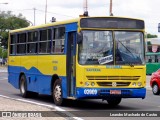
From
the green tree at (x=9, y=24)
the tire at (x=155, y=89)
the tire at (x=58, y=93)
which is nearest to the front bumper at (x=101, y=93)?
the tire at (x=58, y=93)

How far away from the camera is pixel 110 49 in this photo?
53.6 feet

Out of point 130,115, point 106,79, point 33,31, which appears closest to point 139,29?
point 106,79

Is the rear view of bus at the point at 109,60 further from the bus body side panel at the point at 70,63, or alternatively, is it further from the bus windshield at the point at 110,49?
the bus body side panel at the point at 70,63

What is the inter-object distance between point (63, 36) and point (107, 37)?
1.91 meters

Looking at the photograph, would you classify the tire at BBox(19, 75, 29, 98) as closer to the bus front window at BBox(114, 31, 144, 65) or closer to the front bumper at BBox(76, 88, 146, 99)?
the front bumper at BBox(76, 88, 146, 99)

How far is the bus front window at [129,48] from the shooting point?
1644 centimetres

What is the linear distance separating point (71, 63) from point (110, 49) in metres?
1.47

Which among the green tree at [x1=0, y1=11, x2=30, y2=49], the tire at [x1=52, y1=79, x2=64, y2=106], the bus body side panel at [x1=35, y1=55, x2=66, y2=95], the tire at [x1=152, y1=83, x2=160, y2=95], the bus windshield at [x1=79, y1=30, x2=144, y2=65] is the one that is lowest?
the tire at [x1=152, y1=83, x2=160, y2=95]

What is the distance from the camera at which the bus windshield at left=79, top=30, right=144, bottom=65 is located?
1619 cm

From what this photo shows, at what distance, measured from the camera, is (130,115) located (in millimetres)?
14820

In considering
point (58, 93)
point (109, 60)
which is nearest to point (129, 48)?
point (109, 60)

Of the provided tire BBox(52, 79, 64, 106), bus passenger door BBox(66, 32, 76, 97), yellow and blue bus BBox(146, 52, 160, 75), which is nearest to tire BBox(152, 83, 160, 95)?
tire BBox(52, 79, 64, 106)

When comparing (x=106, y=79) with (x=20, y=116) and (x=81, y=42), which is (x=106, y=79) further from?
(x=20, y=116)

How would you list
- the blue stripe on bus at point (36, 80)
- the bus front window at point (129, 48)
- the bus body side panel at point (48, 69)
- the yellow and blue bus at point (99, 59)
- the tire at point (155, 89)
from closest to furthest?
the yellow and blue bus at point (99, 59) < the bus front window at point (129, 48) < the bus body side panel at point (48, 69) < the blue stripe on bus at point (36, 80) < the tire at point (155, 89)
